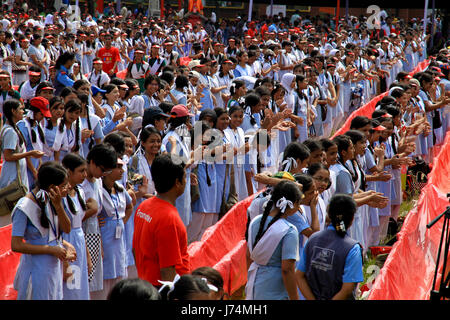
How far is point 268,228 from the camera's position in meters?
4.45

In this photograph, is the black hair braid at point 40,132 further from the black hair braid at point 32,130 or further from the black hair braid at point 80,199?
the black hair braid at point 80,199

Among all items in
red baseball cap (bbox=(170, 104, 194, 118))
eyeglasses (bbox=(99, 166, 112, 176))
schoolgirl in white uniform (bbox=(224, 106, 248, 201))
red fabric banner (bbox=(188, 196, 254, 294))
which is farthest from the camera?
schoolgirl in white uniform (bbox=(224, 106, 248, 201))

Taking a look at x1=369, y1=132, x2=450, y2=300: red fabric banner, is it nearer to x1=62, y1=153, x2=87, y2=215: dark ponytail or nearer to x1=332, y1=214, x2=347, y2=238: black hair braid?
x1=332, y1=214, x2=347, y2=238: black hair braid

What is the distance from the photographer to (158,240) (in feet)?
13.5

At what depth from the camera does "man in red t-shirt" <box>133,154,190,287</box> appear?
13.5 feet

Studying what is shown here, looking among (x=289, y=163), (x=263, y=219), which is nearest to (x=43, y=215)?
(x=263, y=219)

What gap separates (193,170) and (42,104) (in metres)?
1.87

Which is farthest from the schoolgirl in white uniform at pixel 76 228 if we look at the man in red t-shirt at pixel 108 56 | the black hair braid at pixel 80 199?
the man in red t-shirt at pixel 108 56

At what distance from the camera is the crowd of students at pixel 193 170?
4.37 m

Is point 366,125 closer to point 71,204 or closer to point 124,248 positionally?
point 124,248

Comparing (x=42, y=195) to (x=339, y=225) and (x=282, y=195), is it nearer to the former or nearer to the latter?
(x=282, y=195)

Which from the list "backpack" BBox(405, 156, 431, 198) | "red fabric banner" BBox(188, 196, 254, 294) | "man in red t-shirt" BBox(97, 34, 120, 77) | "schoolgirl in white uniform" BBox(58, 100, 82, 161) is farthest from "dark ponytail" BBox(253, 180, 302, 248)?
"man in red t-shirt" BBox(97, 34, 120, 77)
